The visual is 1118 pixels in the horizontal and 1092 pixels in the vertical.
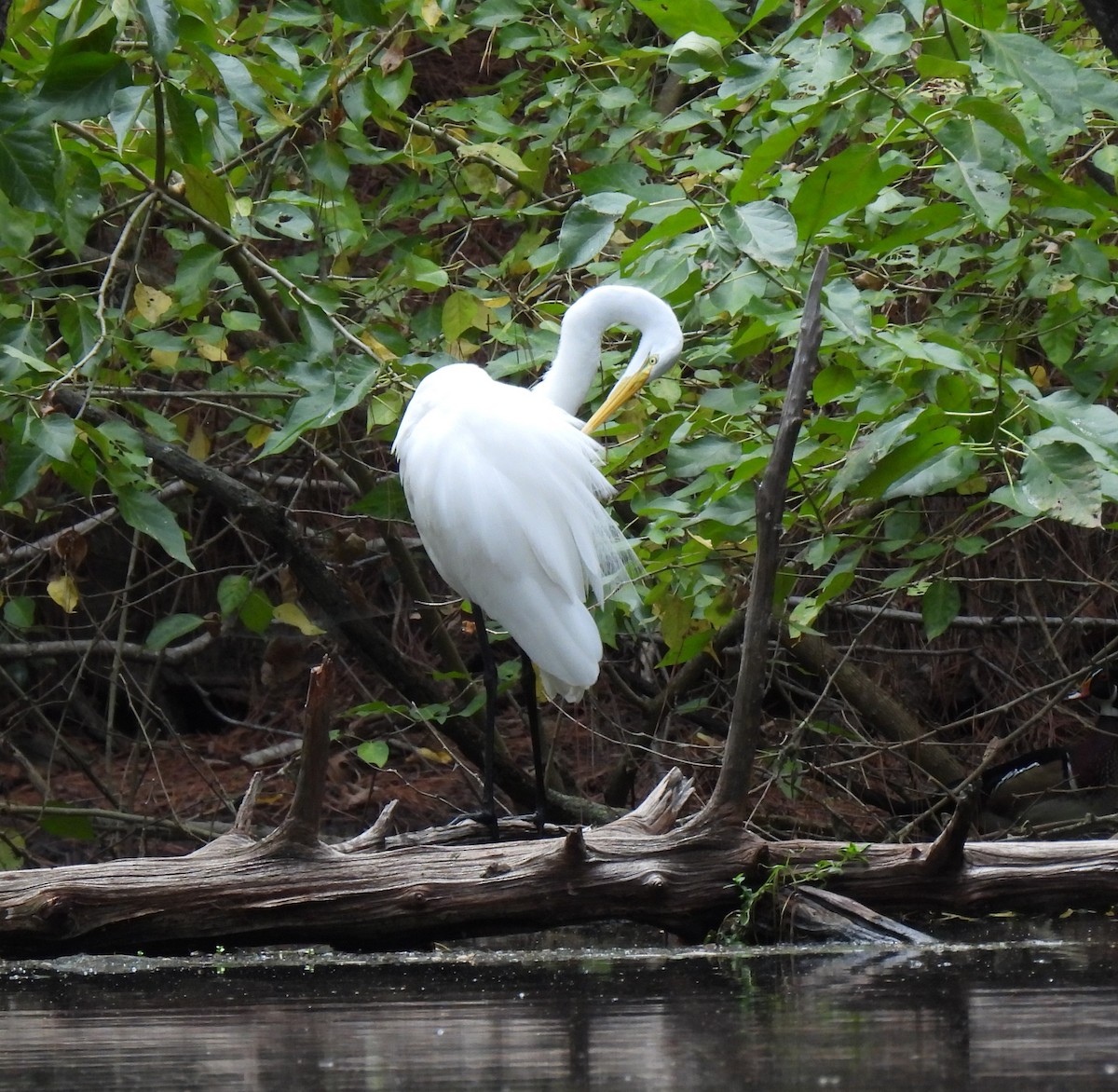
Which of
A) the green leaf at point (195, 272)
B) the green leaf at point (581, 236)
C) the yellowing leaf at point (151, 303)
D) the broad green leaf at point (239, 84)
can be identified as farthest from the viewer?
the yellowing leaf at point (151, 303)

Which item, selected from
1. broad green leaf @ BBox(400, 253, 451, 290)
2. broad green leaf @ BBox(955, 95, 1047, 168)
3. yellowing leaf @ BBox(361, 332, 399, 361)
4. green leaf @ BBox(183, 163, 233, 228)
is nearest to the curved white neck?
broad green leaf @ BBox(400, 253, 451, 290)

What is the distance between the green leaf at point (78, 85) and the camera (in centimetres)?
232

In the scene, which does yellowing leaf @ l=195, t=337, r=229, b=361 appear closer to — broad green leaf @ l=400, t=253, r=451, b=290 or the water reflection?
broad green leaf @ l=400, t=253, r=451, b=290

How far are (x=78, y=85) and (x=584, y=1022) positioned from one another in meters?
1.77

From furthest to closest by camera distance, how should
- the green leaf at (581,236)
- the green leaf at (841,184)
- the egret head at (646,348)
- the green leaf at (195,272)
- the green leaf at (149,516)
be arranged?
1. the egret head at (646,348)
2. the green leaf at (195,272)
3. the green leaf at (149,516)
4. the green leaf at (581,236)
5. the green leaf at (841,184)

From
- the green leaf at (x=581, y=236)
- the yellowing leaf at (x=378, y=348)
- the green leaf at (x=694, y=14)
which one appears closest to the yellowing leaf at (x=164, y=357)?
the yellowing leaf at (x=378, y=348)

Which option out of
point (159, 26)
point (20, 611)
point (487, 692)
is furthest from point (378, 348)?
point (159, 26)

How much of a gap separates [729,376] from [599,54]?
1194mm

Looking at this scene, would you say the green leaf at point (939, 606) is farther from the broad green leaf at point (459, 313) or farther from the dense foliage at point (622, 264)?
the broad green leaf at point (459, 313)

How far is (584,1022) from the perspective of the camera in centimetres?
273

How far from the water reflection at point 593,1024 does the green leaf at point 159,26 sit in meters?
1.51

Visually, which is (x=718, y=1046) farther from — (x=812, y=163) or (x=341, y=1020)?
(x=812, y=163)

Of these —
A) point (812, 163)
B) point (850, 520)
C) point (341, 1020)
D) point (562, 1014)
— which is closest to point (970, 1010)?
point (562, 1014)

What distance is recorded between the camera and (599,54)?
5137 millimetres
